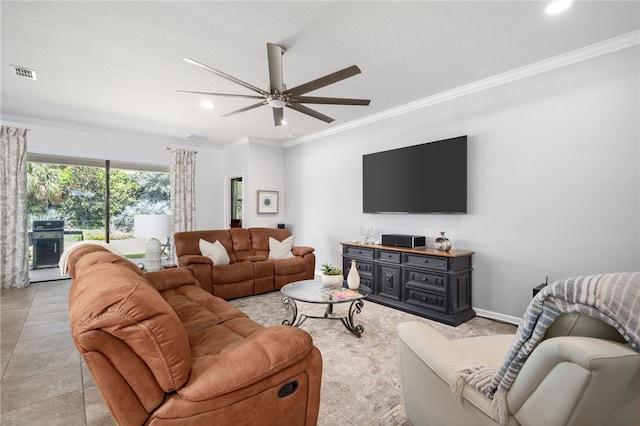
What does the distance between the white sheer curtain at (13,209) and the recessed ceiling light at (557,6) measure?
683 centimetres

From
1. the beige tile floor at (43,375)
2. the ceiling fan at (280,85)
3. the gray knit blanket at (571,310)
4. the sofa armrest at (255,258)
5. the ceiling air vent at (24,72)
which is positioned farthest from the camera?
the sofa armrest at (255,258)

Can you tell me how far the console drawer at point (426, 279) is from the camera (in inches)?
129

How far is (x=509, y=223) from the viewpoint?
126 inches

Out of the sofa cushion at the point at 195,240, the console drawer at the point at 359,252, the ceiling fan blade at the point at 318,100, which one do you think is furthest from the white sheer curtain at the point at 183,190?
the ceiling fan blade at the point at 318,100

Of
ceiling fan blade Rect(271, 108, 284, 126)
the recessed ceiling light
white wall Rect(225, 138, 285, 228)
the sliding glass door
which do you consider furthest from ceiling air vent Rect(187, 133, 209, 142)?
the recessed ceiling light

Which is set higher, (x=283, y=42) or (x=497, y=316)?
(x=283, y=42)

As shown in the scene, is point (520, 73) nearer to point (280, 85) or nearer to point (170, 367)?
point (280, 85)

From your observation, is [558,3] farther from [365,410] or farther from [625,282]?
[365,410]

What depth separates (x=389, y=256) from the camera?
3842 mm

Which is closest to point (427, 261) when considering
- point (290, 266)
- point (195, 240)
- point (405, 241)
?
point (405, 241)

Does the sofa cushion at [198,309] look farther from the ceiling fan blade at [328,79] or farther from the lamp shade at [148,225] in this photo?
the ceiling fan blade at [328,79]

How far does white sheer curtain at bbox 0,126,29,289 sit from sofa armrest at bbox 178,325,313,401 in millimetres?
5299

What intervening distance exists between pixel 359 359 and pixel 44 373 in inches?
93.9

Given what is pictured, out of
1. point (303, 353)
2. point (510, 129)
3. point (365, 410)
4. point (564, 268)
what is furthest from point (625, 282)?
point (510, 129)
